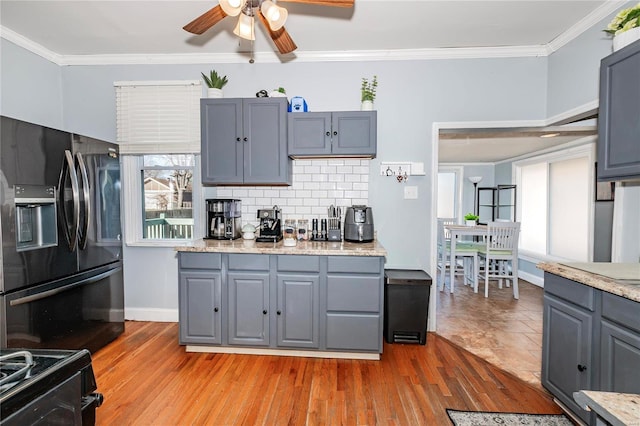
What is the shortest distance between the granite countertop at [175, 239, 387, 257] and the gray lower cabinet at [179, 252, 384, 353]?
6cm

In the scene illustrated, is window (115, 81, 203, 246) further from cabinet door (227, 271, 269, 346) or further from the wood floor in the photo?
the wood floor

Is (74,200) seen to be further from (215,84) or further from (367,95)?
(367,95)

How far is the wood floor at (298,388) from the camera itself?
1.85 m

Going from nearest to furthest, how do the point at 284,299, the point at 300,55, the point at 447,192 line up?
1. the point at 284,299
2. the point at 300,55
3. the point at 447,192

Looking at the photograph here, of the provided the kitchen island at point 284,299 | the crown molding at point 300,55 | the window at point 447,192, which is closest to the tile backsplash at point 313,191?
the kitchen island at point 284,299

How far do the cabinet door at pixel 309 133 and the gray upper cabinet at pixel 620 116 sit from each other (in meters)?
1.87

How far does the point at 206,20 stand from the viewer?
75.3 inches

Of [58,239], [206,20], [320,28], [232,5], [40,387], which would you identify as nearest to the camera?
[40,387]

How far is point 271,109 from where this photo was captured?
2.73 metres

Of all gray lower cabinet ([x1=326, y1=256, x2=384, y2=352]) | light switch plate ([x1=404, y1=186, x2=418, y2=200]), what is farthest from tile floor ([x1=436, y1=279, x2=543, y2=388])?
light switch plate ([x1=404, y1=186, x2=418, y2=200])

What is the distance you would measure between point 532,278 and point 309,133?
183 inches

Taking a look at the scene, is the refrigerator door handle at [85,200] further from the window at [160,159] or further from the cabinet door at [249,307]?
the cabinet door at [249,307]

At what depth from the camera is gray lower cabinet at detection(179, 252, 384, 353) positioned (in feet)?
7.98

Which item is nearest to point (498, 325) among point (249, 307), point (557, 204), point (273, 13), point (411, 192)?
point (411, 192)
